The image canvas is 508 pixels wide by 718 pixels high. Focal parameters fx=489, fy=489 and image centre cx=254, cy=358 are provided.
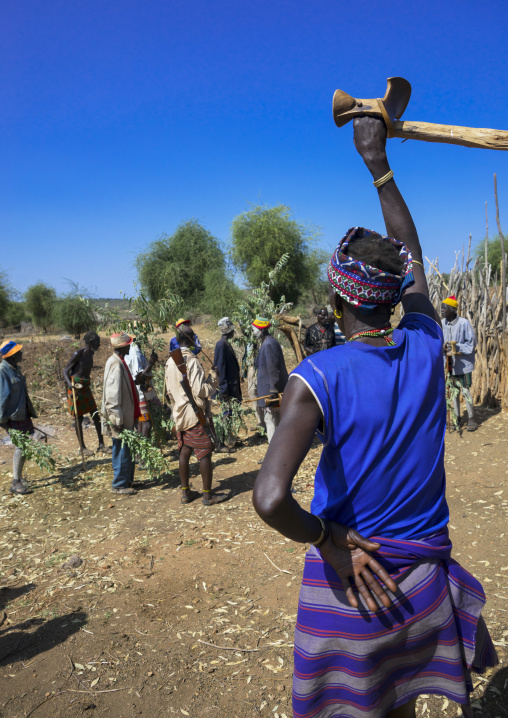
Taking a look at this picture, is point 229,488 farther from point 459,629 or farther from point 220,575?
point 459,629

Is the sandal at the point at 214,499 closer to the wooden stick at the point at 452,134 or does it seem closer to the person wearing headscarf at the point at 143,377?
the person wearing headscarf at the point at 143,377

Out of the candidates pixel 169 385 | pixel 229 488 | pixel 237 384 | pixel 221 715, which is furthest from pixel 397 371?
pixel 237 384

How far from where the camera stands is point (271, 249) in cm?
2281

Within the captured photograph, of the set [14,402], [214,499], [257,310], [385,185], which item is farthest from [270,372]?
[385,185]

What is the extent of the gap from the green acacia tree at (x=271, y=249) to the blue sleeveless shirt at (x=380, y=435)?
70.1ft

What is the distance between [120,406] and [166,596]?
2.63 meters

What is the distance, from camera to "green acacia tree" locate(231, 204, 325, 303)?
22719 mm

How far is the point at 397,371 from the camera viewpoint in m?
1.37

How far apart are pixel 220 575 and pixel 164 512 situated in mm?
1634

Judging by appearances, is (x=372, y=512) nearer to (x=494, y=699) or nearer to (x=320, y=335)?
(x=494, y=699)

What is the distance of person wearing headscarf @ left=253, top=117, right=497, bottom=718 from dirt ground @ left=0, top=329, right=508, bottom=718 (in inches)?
60.4

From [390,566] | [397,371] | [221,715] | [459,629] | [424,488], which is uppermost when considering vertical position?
[397,371]

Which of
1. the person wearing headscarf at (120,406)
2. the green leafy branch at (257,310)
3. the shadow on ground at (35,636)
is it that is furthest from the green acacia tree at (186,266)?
the shadow on ground at (35,636)

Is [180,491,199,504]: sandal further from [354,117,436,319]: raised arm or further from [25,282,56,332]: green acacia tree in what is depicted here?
[25,282,56,332]: green acacia tree
